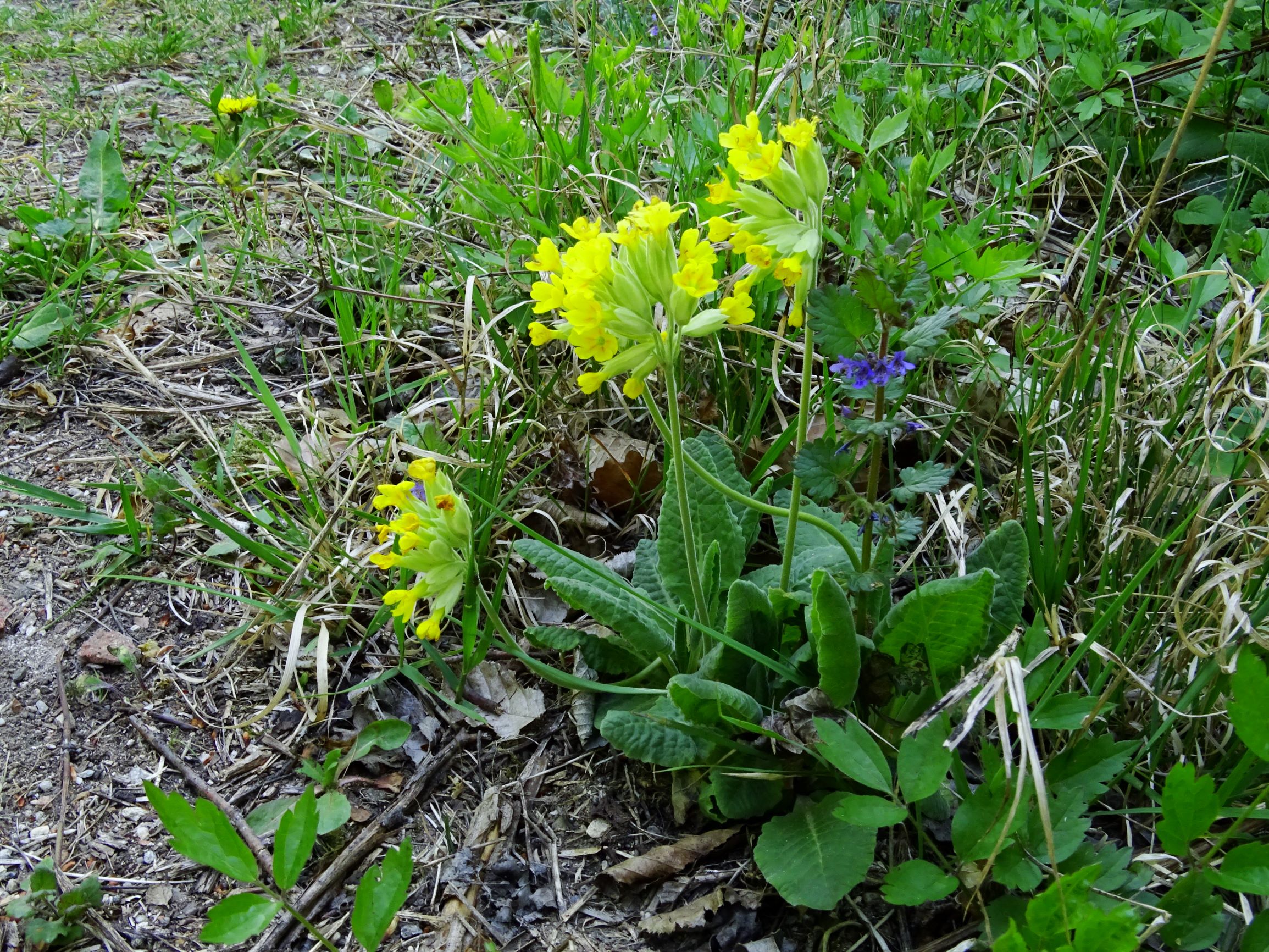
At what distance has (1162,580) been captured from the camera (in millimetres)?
1628

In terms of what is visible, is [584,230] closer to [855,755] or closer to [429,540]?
[429,540]

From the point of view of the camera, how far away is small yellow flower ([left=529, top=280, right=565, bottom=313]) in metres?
1.28

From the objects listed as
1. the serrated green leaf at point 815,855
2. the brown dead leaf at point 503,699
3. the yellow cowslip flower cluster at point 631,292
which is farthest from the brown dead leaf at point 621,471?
the serrated green leaf at point 815,855

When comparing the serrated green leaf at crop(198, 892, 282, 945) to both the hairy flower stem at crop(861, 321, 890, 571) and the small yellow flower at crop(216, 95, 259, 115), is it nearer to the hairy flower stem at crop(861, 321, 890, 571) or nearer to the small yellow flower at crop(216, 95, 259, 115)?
the hairy flower stem at crop(861, 321, 890, 571)

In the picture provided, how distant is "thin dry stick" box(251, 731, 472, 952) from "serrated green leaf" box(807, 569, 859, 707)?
2.12 feet

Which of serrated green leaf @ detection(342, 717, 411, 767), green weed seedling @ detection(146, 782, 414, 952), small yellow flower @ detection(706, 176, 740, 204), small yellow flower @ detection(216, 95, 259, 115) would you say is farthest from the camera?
small yellow flower @ detection(216, 95, 259, 115)

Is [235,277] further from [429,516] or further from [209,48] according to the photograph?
[209,48]

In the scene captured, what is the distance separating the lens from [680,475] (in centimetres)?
138

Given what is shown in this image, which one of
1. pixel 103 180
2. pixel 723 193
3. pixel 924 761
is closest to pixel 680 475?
pixel 723 193

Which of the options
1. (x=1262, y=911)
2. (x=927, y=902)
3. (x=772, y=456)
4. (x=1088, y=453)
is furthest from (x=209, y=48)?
(x=1262, y=911)

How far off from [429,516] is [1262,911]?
1.17 metres

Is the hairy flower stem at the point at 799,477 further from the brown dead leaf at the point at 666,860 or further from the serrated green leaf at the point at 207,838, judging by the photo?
the serrated green leaf at the point at 207,838

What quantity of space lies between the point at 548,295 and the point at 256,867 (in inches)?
32.8

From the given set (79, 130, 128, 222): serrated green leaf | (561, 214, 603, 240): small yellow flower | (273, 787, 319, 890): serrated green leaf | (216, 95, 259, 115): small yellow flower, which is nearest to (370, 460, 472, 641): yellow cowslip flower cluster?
(273, 787, 319, 890): serrated green leaf
